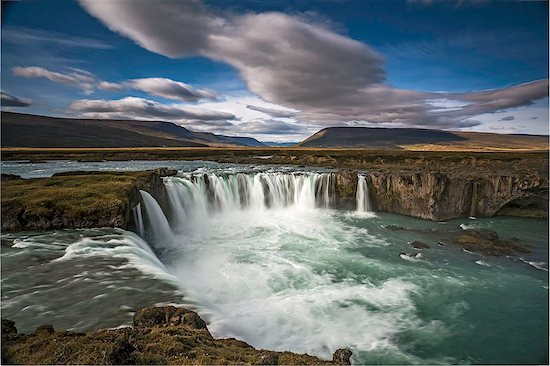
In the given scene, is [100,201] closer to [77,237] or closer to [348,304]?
[77,237]

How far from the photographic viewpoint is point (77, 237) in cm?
1189

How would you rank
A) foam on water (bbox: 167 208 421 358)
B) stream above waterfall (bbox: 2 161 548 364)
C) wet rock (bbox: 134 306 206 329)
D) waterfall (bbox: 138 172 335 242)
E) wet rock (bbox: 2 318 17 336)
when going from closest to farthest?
wet rock (bbox: 2 318 17 336) < wet rock (bbox: 134 306 206 329) < stream above waterfall (bbox: 2 161 548 364) < foam on water (bbox: 167 208 421 358) < waterfall (bbox: 138 172 335 242)

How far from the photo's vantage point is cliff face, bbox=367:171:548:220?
23266mm

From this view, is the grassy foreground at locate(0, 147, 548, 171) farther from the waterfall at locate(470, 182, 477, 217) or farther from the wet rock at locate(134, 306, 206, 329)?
the wet rock at locate(134, 306, 206, 329)

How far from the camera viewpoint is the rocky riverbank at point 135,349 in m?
4.29

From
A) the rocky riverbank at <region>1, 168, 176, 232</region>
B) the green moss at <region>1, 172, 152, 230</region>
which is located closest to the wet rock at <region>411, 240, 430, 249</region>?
the rocky riverbank at <region>1, 168, 176, 232</region>

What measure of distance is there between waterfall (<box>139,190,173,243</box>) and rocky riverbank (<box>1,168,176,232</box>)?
851mm

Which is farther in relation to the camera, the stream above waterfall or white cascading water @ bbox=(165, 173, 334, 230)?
white cascading water @ bbox=(165, 173, 334, 230)

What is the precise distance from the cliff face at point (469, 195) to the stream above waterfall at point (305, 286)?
109 inches

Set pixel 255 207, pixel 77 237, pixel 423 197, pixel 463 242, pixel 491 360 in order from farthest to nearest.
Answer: pixel 255 207 < pixel 423 197 < pixel 463 242 < pixel 77 237 < pixel 491 360

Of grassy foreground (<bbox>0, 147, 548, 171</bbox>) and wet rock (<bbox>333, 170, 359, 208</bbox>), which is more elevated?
grassy foreground (<bbox>0, 147, 548, 171</bbox>)

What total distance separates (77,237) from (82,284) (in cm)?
452

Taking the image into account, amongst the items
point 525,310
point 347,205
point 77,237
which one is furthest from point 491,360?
point 347,205

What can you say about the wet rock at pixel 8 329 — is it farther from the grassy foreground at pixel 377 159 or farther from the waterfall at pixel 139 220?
the grassy foreground at pixel 377 159
